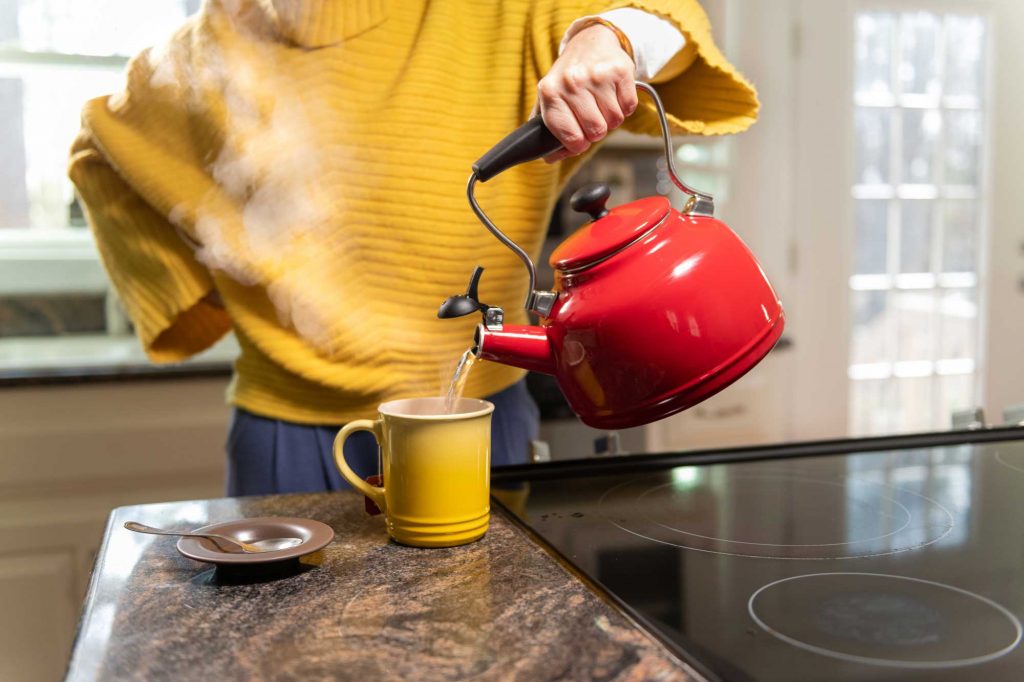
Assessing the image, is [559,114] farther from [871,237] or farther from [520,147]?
[871,237]

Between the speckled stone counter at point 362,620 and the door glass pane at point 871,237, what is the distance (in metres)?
2.64

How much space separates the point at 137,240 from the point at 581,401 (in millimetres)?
647

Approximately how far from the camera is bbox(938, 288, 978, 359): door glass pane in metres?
3.20

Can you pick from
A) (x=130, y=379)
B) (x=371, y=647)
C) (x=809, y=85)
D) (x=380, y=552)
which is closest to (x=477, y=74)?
(x=380, y=552)

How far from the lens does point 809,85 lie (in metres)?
2.84

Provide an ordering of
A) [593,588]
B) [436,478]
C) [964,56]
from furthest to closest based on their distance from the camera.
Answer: [964,56] < [436,478] < [593,588]

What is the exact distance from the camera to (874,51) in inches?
119

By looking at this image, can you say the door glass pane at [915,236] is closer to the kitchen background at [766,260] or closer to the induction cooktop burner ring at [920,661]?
the kitchen background at [766,260]

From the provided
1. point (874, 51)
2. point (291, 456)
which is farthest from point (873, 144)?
point (291, 456)

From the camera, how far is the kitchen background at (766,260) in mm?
1755

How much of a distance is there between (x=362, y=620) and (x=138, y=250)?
696 mm

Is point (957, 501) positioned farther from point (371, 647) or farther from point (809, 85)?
point (809, 85)

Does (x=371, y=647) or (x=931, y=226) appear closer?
(x=371, y=647)

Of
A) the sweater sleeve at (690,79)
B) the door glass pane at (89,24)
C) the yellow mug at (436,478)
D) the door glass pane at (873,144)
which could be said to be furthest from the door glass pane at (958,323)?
the yellow mug at (436,478)
